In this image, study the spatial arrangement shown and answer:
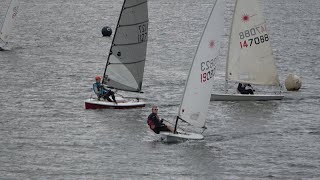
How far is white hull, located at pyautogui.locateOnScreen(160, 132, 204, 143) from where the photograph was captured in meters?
58.9

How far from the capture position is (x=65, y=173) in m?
53.7

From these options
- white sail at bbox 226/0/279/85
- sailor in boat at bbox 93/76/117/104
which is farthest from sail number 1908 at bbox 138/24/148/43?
white sail at bbox 226/0/279/85

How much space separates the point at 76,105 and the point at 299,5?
4928 inches

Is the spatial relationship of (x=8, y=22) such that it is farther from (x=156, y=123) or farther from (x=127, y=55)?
(x=156, y=123)

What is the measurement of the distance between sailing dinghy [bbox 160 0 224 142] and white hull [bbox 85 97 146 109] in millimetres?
9055

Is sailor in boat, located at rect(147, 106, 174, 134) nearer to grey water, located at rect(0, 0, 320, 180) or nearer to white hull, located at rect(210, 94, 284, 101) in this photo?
grey water, located at rect(0, 0, 320, 180)

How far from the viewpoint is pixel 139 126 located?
2564 inches

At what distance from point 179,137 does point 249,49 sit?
18.5m

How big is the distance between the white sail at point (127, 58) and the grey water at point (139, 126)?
2.42 metres

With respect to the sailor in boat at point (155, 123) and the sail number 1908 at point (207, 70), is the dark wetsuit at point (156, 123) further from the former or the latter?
the sail number 1908 at point (207, 70)

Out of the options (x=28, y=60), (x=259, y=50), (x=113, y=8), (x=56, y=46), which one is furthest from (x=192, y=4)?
(x=259, y=50)

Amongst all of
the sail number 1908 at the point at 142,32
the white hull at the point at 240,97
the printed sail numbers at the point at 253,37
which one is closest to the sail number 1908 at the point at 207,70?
the sail number 1908 at the point at 142,32

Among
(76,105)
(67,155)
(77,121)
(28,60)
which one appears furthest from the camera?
(28,60)

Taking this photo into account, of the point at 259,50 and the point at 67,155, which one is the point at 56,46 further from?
the point at 67,155
